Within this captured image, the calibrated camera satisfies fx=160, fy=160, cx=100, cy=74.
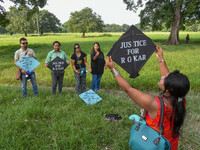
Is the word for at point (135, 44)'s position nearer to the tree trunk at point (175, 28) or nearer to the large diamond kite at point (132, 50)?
the large diamond kite at point (132, 50)

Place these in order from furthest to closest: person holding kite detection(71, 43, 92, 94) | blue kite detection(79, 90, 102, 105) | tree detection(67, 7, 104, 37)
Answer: tree detection(67, 7, 104, 37) < person holding kite detection(71, 43, 92, 94) < blue kite detection(79, 90, 102, 105)

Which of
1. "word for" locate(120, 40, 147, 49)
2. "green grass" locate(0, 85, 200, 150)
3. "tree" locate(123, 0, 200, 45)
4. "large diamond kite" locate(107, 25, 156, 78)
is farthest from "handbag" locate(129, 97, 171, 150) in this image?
"tree" locate(123, 0, 200, 45)

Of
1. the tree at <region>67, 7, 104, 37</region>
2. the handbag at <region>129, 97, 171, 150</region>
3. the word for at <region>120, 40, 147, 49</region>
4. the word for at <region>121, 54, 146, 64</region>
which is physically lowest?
the handbag at <region>129, 97, 171, 150</region>

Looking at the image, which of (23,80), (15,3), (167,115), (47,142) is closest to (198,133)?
(167,115)

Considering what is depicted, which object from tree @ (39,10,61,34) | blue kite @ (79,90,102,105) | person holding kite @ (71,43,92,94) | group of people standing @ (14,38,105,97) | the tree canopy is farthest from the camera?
tree @ (39,10,61,34)

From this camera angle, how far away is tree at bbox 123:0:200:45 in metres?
20.4

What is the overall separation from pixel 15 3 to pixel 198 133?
65.2ft

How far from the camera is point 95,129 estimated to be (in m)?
3.59

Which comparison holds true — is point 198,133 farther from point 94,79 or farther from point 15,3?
point 15,3

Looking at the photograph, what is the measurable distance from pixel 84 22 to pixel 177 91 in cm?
5490

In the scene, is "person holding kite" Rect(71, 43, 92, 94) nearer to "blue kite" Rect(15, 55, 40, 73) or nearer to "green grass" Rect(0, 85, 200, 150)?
"green grass" Rect(0, 85, 200, 150)

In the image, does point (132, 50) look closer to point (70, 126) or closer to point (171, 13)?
point (70, 126)

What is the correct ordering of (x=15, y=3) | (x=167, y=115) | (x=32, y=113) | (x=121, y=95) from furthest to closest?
(x=15, y=3) → (x=121, y=95) → (x=32, y=113) → (x=167, y=115)

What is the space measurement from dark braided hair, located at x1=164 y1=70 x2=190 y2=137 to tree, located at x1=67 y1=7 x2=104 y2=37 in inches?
2042
